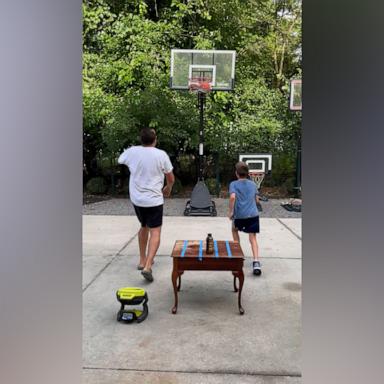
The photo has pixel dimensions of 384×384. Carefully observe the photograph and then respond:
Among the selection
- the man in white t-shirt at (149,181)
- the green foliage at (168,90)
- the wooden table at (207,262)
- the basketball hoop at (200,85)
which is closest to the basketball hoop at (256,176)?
the green foliage at (168,90)

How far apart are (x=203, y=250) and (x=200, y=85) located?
592 centimetres

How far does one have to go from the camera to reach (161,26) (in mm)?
11617

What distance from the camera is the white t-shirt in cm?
434

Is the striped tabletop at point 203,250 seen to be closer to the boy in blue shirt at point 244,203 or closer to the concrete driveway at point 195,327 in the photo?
the concrete driveway at point 195,327

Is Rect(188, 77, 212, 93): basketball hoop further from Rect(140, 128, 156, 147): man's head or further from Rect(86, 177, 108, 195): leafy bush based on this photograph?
Rect(140, 128, 156, 147): man's head

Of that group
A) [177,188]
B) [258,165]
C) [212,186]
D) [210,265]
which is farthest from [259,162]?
[210,265]

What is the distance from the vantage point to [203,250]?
3771 millimetres

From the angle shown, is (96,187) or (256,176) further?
(96,187)

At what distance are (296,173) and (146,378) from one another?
9521 mm

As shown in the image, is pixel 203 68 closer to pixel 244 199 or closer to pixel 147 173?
pixel 244 199

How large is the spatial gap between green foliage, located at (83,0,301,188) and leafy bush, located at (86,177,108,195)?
2.22 ft

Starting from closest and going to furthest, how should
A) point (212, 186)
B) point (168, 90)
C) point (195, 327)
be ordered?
point (195, 327)
point (168, 90)
point (212, 186)
